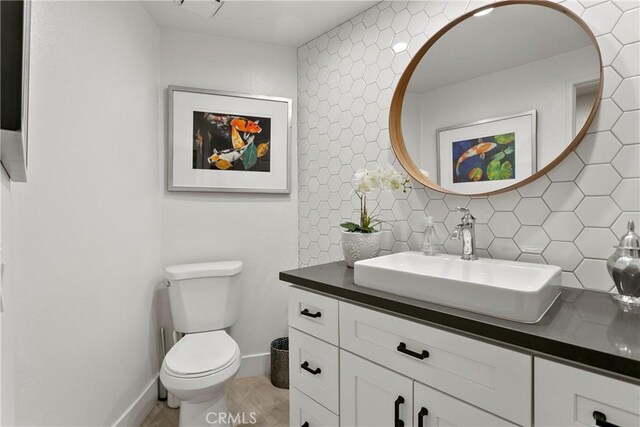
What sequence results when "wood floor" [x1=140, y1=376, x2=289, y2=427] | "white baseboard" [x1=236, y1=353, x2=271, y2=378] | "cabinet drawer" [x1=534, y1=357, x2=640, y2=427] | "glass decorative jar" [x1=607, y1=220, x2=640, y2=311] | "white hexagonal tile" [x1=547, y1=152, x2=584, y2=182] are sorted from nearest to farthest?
1. "cabinet drawer" [x1=534, y1=357, x2=640, y2=427]
2. "glass decorative jar" [x1=607, y1=220, x2=640, y2=311]
3. "white hexagonal tile" [x1=547, y1=152, x2=584, y2=182]
4. "wood floor" [x1=140, y1=376, x2=289, y2=427]
5. "white baseboard" [x1=236, y1=353, x2=271, y2=378]

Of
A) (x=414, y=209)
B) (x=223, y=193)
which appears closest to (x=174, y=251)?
(x=223, y=193)

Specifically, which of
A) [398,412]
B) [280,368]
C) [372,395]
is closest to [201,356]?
[280,368]

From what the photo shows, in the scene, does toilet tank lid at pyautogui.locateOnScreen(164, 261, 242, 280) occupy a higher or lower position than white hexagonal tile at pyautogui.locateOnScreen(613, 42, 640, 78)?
lower

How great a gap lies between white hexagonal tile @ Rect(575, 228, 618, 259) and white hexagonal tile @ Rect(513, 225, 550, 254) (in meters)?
0.11

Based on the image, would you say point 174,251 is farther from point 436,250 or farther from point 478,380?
point 478,380

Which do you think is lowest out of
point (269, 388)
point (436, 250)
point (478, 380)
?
point (269, 388)

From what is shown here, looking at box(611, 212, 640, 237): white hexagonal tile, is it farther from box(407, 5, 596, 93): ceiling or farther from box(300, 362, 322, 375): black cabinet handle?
box(300, 362, 322, 375): black cabinet handle

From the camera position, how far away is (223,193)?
90.3 inches

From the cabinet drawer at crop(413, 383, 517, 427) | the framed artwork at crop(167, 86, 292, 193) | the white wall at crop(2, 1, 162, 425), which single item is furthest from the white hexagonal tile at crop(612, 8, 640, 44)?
the white wall at crop(2, 1, 162, 425)

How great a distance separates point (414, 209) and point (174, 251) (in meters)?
1.52

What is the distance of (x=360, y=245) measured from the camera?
1.64 meters

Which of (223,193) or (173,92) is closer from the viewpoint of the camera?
(173,92)

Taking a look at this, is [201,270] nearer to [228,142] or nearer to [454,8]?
[228,142]

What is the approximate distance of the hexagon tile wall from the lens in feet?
3.81
